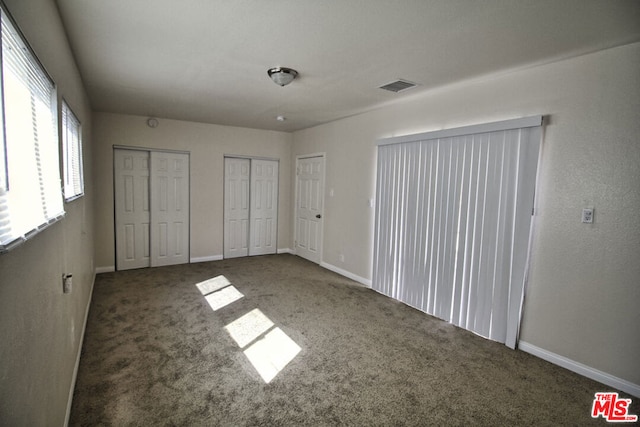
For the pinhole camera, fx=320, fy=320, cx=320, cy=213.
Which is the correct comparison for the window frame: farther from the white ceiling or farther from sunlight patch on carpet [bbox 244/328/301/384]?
sunlight patch on carpet [bbox 244/328/301/384]

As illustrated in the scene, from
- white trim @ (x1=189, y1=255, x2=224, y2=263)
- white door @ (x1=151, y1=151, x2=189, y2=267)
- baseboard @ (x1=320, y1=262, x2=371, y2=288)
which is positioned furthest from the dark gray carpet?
white trim @ (x1=189, y1=255, x2=224, y2=263)

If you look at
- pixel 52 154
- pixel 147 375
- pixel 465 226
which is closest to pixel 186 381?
pixel 147 375

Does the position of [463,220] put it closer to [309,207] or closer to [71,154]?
[309,207]

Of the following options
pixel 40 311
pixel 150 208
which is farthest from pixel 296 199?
pixel 40 311

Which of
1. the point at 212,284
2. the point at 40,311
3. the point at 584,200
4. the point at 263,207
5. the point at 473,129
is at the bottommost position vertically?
the point at 212,284

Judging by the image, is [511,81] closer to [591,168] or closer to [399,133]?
[591,168]

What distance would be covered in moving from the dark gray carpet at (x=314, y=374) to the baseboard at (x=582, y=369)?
63 millimetres

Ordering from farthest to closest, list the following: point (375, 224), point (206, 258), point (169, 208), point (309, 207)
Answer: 1. point (309, 207)
2. point (206, 258)
3. point (169, 208)
4. point (375, 224)

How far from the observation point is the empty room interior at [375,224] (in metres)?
1.73

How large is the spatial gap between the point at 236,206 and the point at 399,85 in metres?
3.82

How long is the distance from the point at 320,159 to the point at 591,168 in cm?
379

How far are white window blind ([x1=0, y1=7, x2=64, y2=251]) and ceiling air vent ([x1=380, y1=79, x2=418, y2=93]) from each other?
2751 millimetres

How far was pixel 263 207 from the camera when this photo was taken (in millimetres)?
6309

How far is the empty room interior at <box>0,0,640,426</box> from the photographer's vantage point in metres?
1.73
